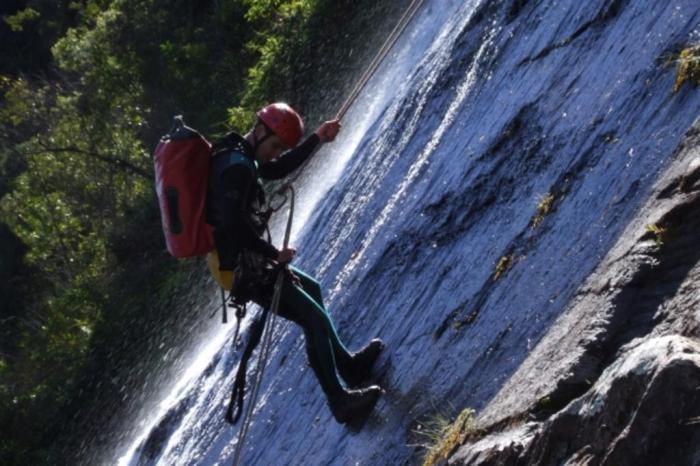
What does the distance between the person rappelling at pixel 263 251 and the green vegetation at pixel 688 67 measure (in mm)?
2349

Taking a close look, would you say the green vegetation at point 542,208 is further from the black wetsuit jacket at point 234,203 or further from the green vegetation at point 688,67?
the black wetsuit jacket at point 234,203

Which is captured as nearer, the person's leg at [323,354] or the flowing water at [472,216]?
the flowing water at [472,216]

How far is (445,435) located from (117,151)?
18.0 metres

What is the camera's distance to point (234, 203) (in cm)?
665

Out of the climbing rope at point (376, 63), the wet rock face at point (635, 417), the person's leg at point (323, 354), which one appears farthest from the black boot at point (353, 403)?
the wet rock face at point (635, 417)

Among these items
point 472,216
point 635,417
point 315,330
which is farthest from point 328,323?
point 635,417

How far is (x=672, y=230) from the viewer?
15.2ft

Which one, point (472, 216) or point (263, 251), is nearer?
point (472, 216)

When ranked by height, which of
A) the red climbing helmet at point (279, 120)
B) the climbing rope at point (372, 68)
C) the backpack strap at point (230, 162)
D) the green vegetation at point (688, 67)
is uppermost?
the green vegetation at point (688, 67)

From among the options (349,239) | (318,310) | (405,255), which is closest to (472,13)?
(349,239)

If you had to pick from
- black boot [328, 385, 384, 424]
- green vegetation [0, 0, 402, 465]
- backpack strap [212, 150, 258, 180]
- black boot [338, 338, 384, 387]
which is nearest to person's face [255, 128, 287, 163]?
backpack strap [212, 150, 258, 180]

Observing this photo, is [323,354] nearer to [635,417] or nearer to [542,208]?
[542,208]

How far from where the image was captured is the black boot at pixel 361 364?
6824 millimetres

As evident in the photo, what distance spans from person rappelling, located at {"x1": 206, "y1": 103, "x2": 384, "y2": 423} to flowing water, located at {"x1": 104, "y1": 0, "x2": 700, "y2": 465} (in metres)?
0.27
